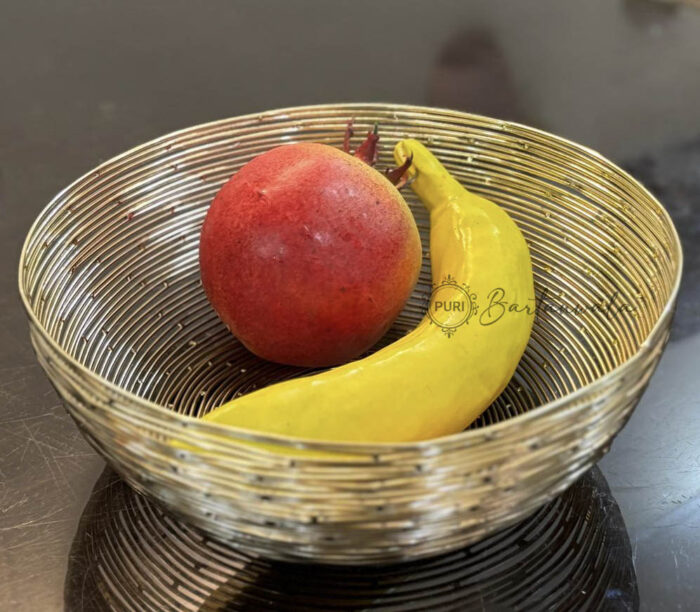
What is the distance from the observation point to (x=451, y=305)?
0.60 m

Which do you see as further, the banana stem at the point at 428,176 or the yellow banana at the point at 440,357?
the banana stem at the point at 428,176

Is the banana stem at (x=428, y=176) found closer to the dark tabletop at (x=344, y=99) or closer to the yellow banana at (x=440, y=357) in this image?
the yellow banana at (x=440, y=357)

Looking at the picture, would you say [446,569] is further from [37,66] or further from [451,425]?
[37,66]

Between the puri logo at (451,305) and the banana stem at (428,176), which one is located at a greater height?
the banana stem at (428,176)

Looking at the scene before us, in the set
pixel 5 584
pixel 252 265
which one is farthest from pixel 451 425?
pixel 5 584

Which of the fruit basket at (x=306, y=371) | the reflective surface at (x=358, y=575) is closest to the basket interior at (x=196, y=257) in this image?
the fruit basket at (x=306, y=371)

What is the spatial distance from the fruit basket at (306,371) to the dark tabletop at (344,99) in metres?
0.06

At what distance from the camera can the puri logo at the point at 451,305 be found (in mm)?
585

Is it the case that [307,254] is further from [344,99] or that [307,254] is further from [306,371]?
[344,99]

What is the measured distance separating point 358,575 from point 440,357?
143 mm

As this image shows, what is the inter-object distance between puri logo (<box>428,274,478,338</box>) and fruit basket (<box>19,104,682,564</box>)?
2.8 inches

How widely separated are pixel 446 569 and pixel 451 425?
3.5 inches

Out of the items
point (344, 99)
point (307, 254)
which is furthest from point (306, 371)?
point (344, 99)

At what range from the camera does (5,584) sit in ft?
1.62
